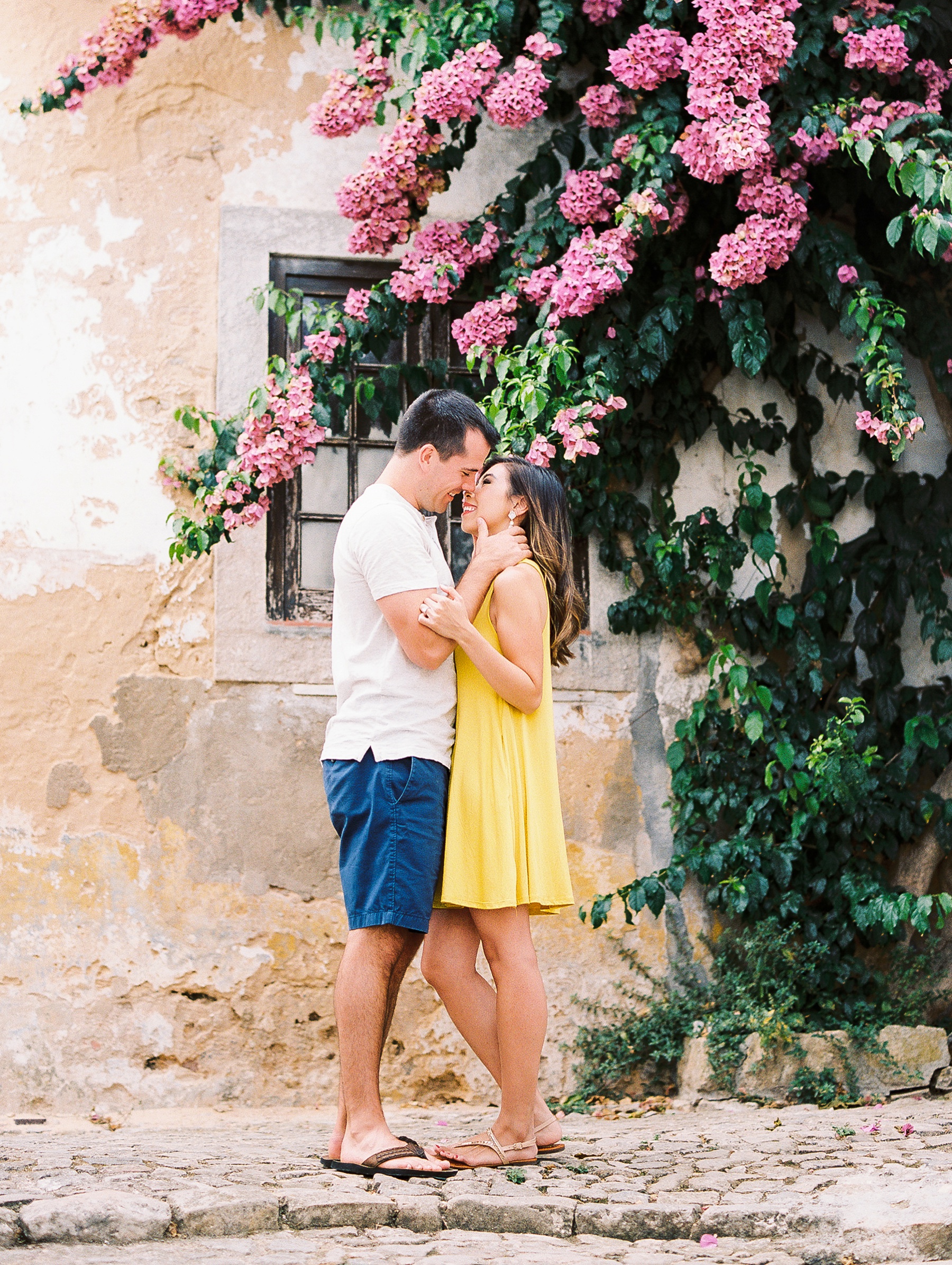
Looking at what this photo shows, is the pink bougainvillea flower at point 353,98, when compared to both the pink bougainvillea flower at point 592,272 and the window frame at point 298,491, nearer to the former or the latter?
the window frame at point 298,491

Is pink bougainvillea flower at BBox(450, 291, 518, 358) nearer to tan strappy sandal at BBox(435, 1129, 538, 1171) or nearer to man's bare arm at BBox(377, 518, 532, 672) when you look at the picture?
man's bare arm at BBox(377, 518, 532, 672)

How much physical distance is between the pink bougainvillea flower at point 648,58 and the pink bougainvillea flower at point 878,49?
0.59 metres

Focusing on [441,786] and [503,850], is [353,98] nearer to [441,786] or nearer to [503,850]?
[441,786]

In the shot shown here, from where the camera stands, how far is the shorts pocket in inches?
117

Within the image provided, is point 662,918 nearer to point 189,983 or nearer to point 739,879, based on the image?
point 739,879

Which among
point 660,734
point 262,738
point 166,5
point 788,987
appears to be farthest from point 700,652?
point 166,5

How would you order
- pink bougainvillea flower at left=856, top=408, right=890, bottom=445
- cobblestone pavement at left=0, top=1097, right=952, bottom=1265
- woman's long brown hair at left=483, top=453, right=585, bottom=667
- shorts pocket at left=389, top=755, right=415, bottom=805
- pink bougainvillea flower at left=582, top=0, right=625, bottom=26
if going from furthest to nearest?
pink bougainvillea flower at left=582, top=0, right=625, bottom=26 < pink bougainvillea flower at left=856, top=408, right=890, bottom=445 < woman's long brown hair at left=483, top=453, right=585, bottom=667 < shorts pocket at left=389, top=755, right=415, bottom=805 < cobblestone pavement at left=0, top=1097, right=952, bottom=1265

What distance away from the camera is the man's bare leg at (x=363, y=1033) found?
2.91m

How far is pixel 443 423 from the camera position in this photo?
3.20m

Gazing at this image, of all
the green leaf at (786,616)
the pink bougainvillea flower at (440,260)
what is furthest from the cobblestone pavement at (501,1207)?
the pink bougainvillea flower at (440,260)

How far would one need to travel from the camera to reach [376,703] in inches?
120

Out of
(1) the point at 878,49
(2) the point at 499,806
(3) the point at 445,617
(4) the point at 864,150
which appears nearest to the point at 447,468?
(3) the point at 445,617

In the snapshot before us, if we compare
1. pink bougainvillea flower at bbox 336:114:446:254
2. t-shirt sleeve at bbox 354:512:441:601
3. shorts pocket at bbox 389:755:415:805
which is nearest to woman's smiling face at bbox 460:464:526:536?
t-shirt sleeve at bbox 354:512:441:601

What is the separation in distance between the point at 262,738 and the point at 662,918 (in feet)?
5.38
